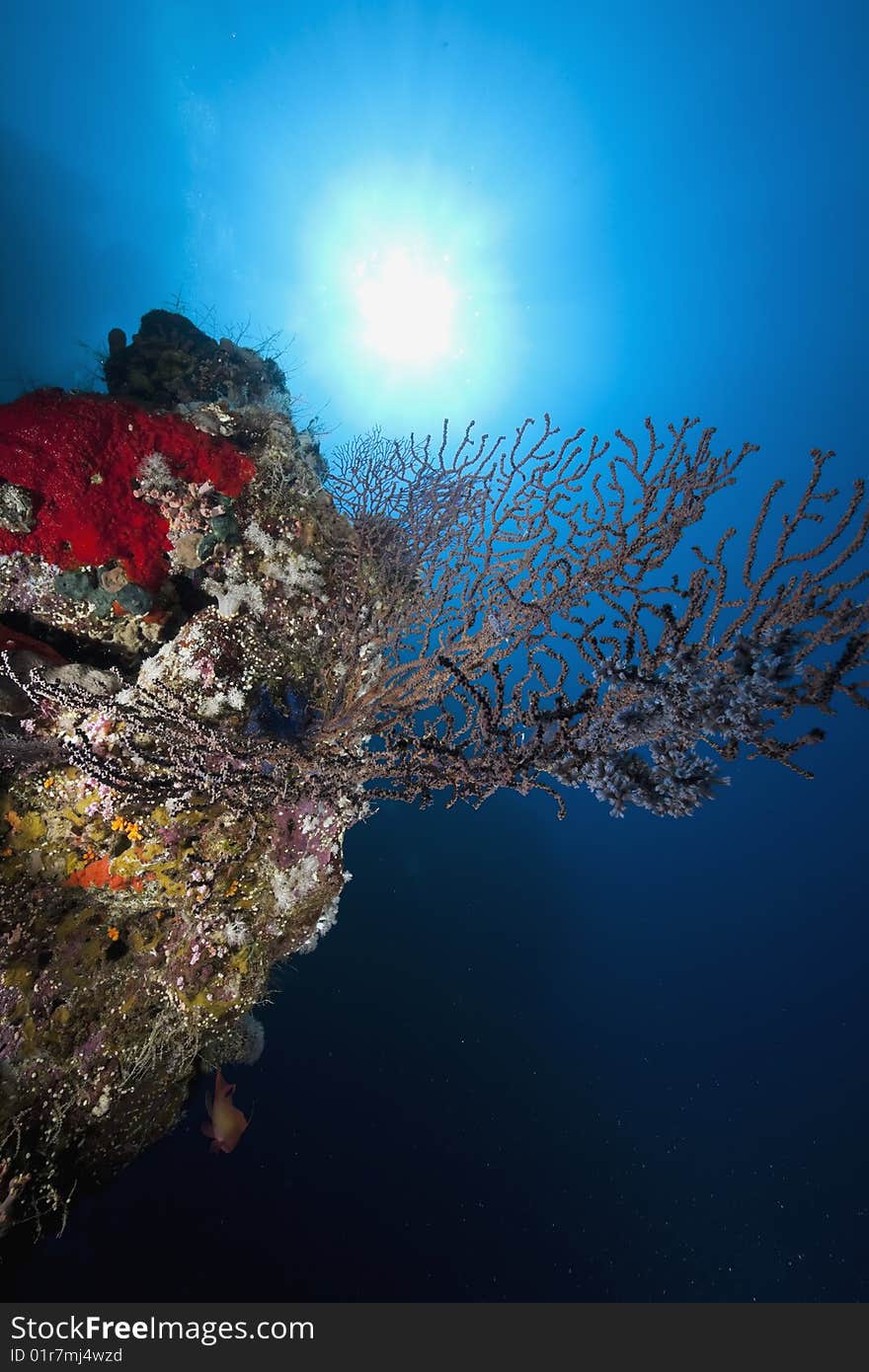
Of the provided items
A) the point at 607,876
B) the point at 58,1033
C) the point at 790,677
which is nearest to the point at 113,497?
the point at 58,1033

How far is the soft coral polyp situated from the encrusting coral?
2 centimetres

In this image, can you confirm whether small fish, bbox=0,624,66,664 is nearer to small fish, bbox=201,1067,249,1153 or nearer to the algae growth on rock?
the algae growth on rock

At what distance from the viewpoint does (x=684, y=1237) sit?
17.6m

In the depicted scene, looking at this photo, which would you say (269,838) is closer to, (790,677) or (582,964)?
(790,677)

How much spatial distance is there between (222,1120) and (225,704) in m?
6.23

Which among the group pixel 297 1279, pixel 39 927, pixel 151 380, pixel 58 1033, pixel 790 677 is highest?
pixel 151 380

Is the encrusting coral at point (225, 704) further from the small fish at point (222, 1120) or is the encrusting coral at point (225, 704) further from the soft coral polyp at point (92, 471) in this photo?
the small fish at point (222, 1120)

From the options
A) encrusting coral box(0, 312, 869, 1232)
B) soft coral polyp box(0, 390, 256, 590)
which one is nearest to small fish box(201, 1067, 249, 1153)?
encrusting coral box(0, 312, 869, 1232)

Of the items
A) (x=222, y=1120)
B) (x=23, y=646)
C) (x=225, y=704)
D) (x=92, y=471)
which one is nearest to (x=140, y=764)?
(x=225, y=704)

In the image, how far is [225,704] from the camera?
171 inches

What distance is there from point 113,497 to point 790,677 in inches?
203

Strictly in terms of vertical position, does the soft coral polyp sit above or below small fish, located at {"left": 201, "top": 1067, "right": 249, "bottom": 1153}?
above

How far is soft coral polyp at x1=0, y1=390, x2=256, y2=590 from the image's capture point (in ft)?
14.3

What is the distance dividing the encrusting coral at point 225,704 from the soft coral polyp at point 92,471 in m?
0.02
